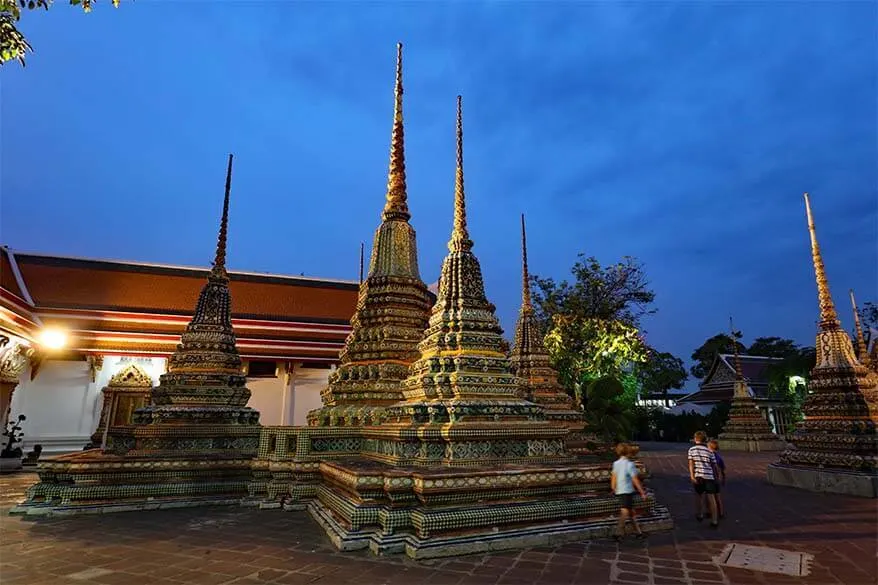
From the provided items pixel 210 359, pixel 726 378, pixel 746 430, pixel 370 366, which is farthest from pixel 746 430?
pixel 210 359

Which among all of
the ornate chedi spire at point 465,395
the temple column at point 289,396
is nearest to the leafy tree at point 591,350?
the temple column at point 289,396

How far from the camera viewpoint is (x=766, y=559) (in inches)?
200

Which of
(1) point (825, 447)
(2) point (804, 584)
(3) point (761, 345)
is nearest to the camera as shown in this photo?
(2) point (804, 584)

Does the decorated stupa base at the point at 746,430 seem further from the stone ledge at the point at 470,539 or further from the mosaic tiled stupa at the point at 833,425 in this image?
the stone ledge at the point at 470,539

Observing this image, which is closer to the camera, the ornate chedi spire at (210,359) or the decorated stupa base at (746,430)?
the ornate chedi spire at (210,359)

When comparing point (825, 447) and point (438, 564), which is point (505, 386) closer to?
point (438, 564)

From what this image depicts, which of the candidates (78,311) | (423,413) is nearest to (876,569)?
(423,413)

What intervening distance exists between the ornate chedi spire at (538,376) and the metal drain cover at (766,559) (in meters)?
8.35

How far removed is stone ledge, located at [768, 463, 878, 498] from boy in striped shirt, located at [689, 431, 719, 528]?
4.90m

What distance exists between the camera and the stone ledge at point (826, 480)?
31.3ft

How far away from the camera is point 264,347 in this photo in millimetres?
20266

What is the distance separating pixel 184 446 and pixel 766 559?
9558 mm

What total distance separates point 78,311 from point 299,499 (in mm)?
16456

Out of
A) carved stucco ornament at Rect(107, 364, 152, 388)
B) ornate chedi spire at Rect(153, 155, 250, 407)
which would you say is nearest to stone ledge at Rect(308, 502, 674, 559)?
ornate chedi spire at Rect(153, 155, 250, 407)
